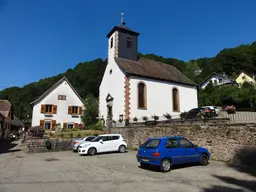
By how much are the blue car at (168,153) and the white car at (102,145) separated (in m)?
6.08

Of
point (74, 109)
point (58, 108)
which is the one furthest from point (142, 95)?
point (58, 108)

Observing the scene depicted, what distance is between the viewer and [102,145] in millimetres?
15977

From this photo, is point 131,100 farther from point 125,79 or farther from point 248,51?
point 248,51

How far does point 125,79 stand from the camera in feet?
77.2

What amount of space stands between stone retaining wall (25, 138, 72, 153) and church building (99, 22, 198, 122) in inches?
266

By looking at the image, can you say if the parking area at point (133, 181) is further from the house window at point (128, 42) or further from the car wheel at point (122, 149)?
the house window at point (128, 42)

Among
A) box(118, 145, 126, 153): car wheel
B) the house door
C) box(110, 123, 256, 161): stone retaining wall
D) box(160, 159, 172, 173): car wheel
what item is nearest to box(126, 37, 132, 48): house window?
the house door

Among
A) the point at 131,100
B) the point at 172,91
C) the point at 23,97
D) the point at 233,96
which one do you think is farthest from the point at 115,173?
the point at 23,97

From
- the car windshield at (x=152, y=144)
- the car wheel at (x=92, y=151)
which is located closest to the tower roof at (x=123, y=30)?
the car wheel at (x=92, y=151)

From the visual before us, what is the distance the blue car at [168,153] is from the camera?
9.16 m

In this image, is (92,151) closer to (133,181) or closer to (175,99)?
(133,181)

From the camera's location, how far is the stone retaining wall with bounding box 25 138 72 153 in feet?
60.1

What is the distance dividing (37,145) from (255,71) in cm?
6258

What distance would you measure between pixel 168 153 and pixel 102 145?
25.6 ft
